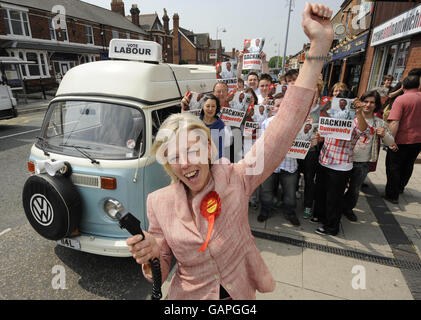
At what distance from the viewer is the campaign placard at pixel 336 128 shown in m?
3.42

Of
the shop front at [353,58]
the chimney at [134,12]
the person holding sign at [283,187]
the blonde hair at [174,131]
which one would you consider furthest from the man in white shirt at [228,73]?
the chimney at [134,12]

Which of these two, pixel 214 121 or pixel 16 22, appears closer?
pixel 214 121

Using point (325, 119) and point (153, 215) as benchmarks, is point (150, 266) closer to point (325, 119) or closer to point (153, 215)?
point (153, 215)

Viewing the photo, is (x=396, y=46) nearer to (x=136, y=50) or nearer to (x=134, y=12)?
Answer: (x=136, y=50)

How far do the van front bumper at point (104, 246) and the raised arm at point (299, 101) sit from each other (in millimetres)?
2290

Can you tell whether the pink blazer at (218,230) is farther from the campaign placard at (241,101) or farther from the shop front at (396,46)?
the shop front at (396,46)

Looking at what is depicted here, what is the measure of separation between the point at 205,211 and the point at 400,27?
36.6 ft

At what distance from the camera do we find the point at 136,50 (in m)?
4.13

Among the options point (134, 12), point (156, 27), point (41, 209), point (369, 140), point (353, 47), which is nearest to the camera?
point (41, 209)

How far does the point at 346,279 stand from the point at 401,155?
10.1 feet

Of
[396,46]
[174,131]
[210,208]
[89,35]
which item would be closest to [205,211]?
[210,208]

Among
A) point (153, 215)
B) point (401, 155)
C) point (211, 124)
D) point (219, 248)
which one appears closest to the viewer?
point (219, 248)
